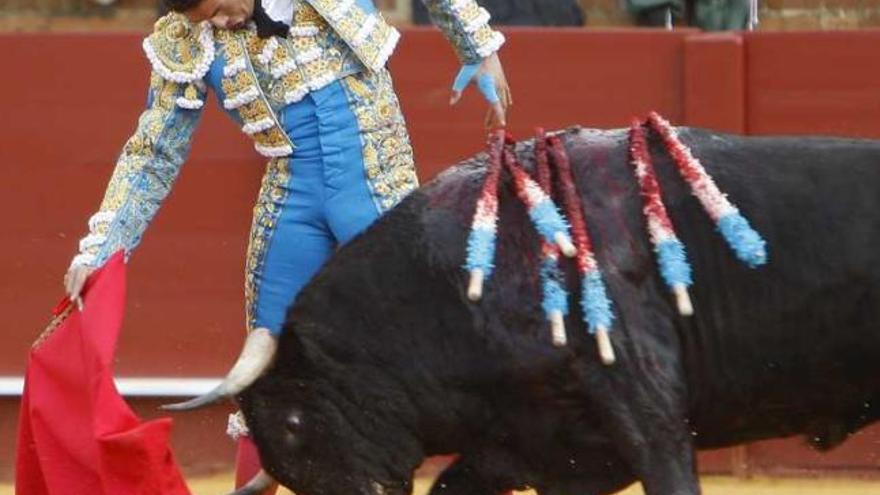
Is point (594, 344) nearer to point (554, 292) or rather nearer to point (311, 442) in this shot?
point (554, 292)

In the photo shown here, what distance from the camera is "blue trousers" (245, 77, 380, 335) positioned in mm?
4309

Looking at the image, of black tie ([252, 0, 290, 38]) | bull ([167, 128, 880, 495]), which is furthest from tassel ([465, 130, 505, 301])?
black tie ([252, 0, 290, 38])

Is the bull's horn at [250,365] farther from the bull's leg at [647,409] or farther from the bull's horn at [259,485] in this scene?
the bull's leg at [647,409]

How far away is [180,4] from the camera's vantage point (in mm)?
4086

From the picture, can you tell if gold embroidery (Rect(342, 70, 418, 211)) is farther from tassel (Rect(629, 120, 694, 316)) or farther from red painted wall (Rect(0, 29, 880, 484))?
red painted wall (Rect(0, 29, 880, 484))

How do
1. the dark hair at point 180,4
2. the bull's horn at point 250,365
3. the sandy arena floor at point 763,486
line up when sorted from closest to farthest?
the bull's horn at point 250,365 < the dark hair at point 180,4 < the sandy arena floor at point 763,486

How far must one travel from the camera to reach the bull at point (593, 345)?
3836mm

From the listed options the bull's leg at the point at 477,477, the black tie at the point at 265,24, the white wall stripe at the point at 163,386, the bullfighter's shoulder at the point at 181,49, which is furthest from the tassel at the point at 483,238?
the white wall stripe at the point at 163,386

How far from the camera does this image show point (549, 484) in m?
4.03

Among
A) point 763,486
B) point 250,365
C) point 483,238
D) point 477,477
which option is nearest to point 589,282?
point 483,238

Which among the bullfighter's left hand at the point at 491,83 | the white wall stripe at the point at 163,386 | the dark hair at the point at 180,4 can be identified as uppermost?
the dark hair at the point at 180,4

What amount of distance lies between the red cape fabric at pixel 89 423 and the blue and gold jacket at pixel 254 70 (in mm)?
145

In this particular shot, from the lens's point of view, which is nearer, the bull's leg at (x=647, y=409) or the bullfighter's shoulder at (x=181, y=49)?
the bull's leg at (x=647, y=409)

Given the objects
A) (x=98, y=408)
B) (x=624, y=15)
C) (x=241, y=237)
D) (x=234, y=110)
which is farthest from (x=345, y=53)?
(x=624, y=15)
